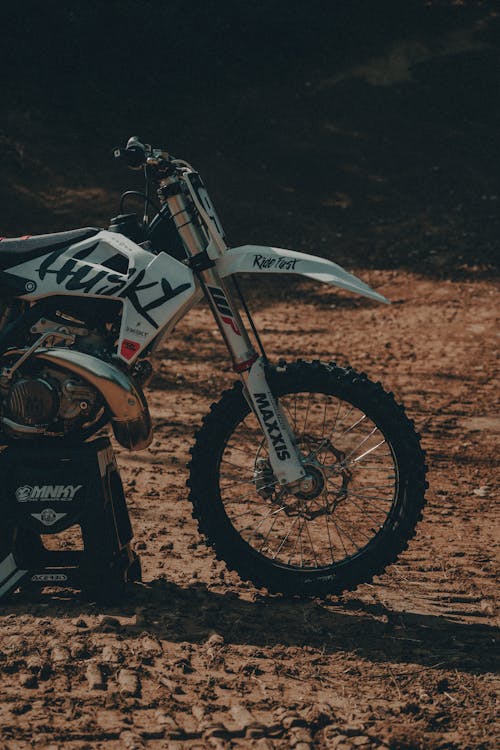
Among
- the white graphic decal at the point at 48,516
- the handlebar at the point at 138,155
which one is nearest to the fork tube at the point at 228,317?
the handlebar at the point at 138,155

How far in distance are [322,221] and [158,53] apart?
641 centimetres

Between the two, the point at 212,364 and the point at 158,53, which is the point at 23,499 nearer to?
the point at 212,364

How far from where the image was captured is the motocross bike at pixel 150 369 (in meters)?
3.50

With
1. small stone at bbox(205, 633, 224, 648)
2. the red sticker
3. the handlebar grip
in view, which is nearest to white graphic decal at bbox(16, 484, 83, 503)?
the red sticker

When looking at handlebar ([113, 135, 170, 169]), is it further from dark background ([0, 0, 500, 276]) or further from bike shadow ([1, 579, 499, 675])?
dark background ([0, 0, 500, 276])

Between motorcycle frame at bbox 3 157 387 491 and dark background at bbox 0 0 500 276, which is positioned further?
dark background at bbox 0 0 500 276

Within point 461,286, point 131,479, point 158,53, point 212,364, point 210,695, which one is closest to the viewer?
point 210,695

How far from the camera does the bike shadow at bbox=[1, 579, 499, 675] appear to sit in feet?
10.8

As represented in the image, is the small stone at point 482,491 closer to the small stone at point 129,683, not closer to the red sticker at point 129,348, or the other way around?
the red sticker at point 129,348

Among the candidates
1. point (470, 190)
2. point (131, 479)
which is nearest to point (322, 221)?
point (470, 190)

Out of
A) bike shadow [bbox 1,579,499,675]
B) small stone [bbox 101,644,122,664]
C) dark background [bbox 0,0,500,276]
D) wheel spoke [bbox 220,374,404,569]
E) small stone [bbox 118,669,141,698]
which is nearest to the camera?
small stone [bbox 118,669,141,698]

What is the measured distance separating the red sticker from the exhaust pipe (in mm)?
71

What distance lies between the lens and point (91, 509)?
11.7 ft

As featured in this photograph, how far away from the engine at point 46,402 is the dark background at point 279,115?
25.1 feet
